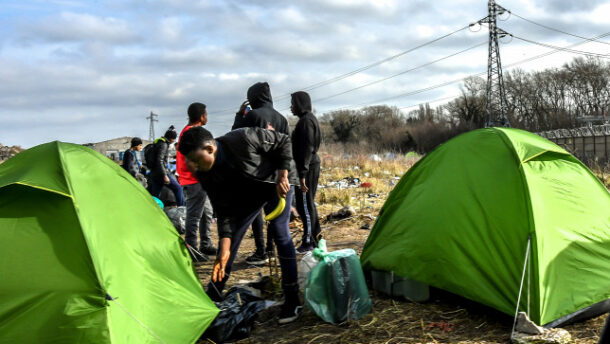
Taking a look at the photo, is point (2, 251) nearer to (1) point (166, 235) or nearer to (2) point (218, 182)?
(1) point (166, 235)

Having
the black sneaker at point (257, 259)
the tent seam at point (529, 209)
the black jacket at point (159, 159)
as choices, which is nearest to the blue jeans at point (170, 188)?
the black jacket at point (159, 159)

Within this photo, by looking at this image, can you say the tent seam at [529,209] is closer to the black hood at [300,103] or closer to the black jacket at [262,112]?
the black jacket at [262,112]

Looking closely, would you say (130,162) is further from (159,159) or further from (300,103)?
(300,103)

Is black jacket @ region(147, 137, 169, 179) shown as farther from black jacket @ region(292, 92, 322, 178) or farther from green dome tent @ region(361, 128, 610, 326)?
green dome tent @ region(361, 128, 610, 326)

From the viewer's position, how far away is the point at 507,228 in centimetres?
355

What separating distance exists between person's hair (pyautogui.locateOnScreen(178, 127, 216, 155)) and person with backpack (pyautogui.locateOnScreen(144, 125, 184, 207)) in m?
4.47

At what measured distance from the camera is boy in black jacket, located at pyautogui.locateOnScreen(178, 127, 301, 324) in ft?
11.6

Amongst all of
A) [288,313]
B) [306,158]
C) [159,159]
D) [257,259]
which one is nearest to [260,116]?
[306,158]

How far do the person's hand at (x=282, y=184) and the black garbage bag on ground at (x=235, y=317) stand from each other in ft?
2.97

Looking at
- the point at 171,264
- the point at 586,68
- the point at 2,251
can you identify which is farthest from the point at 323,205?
the point at 586,68

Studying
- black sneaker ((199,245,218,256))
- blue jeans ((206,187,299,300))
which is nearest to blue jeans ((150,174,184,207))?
black sneaker ((199,245,218,256))

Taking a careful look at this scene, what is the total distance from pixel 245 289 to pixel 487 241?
1921 mm

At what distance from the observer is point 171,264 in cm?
343

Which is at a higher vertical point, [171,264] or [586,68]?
[586,68]
